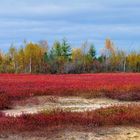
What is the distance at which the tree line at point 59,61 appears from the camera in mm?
88900

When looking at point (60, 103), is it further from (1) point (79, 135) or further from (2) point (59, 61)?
(2) point (59, 61)

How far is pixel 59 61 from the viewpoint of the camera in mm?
90375

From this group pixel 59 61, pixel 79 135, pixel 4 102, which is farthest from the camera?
pixel 59 61

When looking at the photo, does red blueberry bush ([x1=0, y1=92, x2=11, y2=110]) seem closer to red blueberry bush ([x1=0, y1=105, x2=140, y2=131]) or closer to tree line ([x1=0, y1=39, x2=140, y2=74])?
red blueberry bush ([x1=0, y1=105, x2=140, y2=131])

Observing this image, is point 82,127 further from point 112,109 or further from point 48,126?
point 112,109

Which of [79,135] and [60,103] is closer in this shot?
[79,135]

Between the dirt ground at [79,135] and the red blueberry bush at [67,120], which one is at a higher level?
the red blueberry bush at [67,120]

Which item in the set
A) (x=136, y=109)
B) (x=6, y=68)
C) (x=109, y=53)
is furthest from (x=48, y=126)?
(x=109, y=53)

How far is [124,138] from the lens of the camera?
13.7 metres

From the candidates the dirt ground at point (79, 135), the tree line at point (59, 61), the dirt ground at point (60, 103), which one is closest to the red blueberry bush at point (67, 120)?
the dirt ground at point (79, 135)

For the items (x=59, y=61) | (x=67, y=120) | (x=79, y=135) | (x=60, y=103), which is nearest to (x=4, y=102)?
(x=60, y=103)

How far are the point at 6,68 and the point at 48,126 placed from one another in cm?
7932

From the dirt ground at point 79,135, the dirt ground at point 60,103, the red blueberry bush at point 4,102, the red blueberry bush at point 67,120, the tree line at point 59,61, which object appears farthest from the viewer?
the tree line at point 59,61

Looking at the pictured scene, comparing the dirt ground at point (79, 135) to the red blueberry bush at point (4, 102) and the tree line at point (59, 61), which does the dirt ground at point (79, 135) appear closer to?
the red blueberry bush at point (4, 102)
